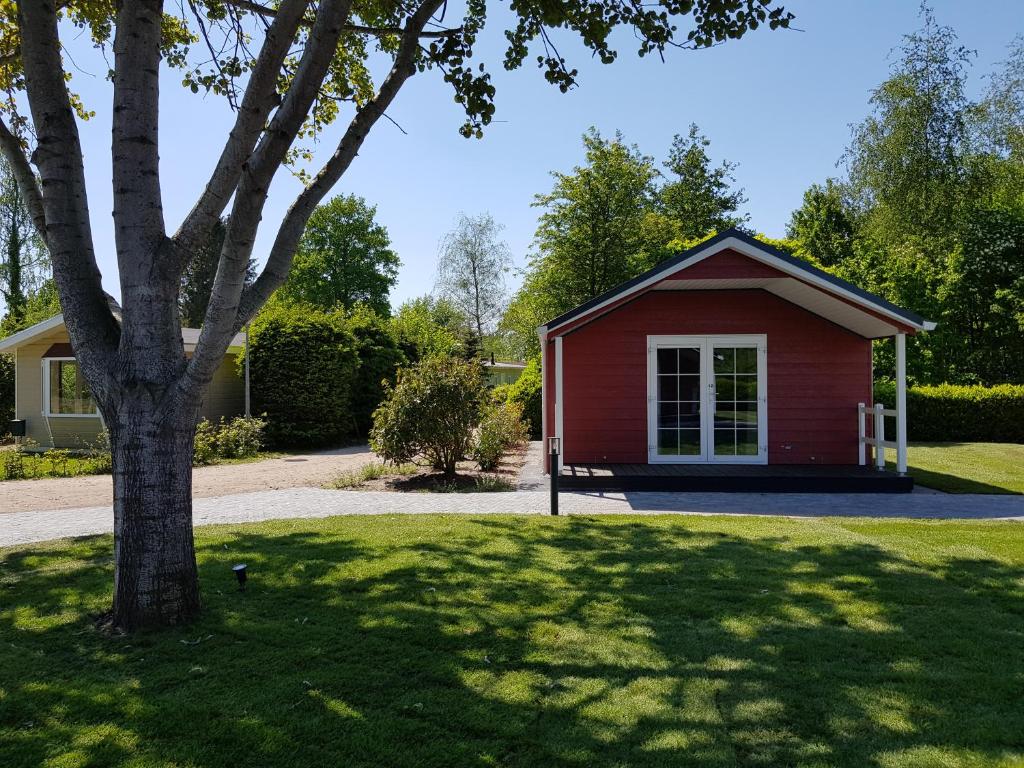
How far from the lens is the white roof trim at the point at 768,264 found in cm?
1027

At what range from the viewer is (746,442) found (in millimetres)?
12070

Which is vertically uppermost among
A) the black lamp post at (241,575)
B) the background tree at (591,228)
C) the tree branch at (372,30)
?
the background tree at (591,228)

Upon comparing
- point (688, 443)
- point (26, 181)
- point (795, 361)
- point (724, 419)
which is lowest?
point (688, 443)

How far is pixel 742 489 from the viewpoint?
10617 mm

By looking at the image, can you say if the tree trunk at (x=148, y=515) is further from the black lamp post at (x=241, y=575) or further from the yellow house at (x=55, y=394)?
the yellow house at (x=55, y=394)

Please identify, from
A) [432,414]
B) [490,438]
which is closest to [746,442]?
[490,438]

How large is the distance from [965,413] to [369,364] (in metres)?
16.3

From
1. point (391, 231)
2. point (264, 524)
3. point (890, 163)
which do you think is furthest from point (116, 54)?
point (391, 231)

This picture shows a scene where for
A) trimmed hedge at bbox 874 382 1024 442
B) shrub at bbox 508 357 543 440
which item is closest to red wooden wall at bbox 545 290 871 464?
trimmed hedge at bbox 874 382 1024 442

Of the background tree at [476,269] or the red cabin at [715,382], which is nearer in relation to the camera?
the red cabin at [715,382]

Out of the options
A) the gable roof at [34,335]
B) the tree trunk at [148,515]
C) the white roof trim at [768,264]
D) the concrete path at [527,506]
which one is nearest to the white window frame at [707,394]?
the white roof trim at [768,264]

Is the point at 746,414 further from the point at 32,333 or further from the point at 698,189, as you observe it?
the point at 698,189

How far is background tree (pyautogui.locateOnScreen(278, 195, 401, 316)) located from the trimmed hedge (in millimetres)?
35432

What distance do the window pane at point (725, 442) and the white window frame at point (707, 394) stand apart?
0.23 ft
